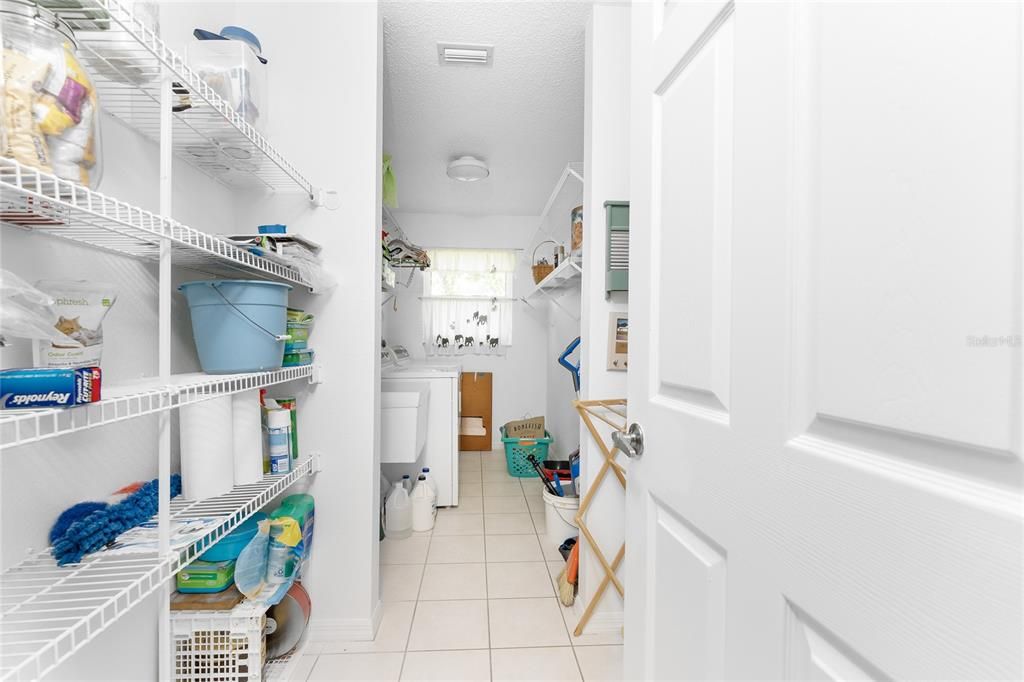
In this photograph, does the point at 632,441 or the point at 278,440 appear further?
the point at 278,440

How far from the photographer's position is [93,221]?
32.7 inches

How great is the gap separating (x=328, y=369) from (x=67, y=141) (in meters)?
1.02

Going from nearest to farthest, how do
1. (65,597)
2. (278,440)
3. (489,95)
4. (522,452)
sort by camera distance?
(65,597)
(278,440)
(489,95)
(522,452)

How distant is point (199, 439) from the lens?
117cm

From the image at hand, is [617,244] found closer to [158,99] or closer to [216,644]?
[158,99]

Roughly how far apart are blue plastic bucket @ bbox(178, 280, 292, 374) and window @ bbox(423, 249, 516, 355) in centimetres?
300

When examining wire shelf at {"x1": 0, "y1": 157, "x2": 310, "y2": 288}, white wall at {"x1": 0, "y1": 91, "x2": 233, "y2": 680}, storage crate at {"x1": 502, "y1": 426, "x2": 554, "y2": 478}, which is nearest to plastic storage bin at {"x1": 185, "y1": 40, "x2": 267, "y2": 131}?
white wall at {"x1": 0, "y1": 91, "x2": 233, "y2": 680}

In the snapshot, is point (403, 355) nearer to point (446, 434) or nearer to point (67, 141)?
point (446, 434)

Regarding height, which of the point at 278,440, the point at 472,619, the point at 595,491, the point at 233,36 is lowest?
the point at 472,619

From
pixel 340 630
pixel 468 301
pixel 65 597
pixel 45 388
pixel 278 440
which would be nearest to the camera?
pixel 45 388

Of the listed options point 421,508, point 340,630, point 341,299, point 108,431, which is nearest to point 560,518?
point 421,508

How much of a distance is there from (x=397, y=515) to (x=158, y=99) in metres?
2.17

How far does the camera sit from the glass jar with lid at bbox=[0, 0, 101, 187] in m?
0.64

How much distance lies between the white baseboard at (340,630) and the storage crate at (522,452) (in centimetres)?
198
